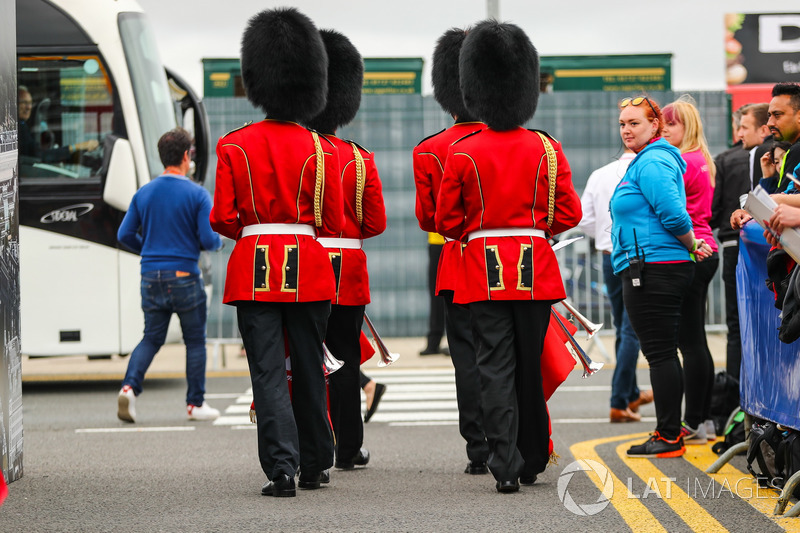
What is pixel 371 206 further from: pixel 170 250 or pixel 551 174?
pixel 170 250

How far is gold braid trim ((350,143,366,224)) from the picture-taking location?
628 cm

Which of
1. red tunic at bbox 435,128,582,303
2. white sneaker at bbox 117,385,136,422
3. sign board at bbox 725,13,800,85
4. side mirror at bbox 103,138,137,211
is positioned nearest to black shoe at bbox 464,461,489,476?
red tunic at bbox 435,128,582,303

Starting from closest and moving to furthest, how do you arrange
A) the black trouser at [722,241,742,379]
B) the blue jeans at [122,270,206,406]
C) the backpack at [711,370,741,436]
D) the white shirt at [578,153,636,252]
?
the backpack at [711,370,741,436]
the black trouser at [722,241,742,379]
the white shirt at [578,153,636,252]
the blue jeans at [122,270,206,406]

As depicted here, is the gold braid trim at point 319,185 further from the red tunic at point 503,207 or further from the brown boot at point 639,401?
the brown boot at point 639,401

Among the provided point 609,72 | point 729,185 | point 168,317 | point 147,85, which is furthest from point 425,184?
point 609,72

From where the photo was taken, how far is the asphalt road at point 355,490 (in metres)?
4.91

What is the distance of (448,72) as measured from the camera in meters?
6.70

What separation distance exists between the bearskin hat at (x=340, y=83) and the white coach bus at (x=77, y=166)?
13.7 ft

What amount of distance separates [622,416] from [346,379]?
2.60 meters

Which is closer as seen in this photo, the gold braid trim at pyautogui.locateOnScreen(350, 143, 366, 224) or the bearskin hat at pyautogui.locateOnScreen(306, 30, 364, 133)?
the gold braid trim at pyautogui.locateOnScreen(350, 143, 366, 224)

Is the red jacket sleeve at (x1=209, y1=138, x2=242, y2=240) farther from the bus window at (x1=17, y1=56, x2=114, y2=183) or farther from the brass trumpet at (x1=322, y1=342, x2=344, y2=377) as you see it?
the bus window at (x1=17, y1=56, x2=114, y2=183)

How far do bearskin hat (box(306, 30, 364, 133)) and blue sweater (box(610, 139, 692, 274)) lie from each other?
4.96 ft

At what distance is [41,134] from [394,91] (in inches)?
271

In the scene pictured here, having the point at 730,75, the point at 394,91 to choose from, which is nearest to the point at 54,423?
the point at 394,91
